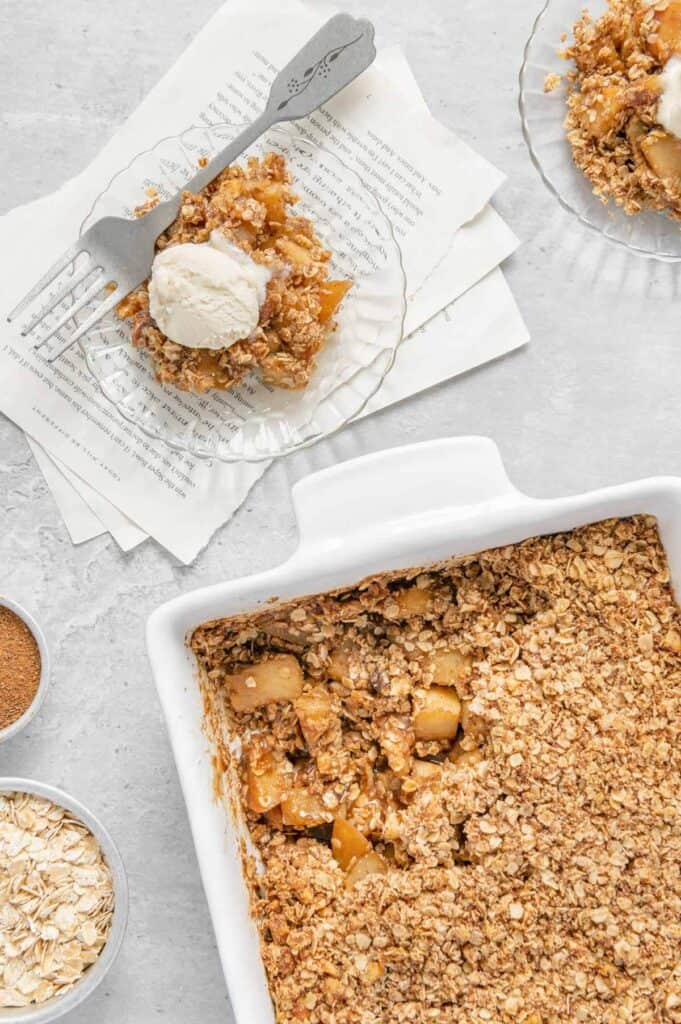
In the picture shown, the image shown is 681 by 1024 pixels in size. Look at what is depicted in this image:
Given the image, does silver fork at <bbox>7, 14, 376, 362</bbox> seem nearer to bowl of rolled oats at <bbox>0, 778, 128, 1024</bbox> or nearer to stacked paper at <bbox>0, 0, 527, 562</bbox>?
stacked paper at <bbox>0, 0, 527, 562</bbox>

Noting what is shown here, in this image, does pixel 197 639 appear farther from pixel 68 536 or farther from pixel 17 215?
pixel 17 215

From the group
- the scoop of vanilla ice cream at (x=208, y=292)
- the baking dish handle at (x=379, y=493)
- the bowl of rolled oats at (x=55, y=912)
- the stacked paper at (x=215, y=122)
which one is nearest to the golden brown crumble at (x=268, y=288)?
the scoop of vanilla ice cream at (x=208, y=292)

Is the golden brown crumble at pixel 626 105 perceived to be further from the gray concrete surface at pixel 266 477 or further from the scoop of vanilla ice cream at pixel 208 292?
the scoop of vanilla ice cream at pixel 208 292

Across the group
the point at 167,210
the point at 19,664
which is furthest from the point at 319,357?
the point at 19,664

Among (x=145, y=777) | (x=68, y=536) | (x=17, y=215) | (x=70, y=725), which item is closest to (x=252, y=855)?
(x=145, y=777)

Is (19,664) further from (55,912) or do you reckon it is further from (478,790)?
(478,790)

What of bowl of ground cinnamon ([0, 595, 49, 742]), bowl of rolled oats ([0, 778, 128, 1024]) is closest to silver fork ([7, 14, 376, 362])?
bowl of ground cinnamon ([0, 595, 49, 742])
